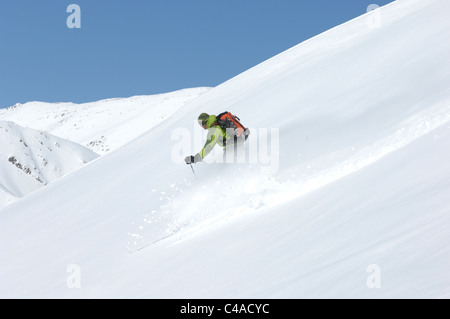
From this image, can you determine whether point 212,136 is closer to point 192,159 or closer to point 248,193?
point 192,159

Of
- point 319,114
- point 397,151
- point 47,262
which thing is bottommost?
point 47,262

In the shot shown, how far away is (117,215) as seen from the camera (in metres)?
9.09

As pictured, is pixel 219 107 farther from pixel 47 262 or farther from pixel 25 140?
pixel 25 140

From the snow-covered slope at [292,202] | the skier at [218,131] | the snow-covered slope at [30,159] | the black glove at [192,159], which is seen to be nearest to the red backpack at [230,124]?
the skier at [218,131]

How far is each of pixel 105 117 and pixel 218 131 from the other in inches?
3704

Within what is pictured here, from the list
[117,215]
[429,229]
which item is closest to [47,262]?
[117,215]

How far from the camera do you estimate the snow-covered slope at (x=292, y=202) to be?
460 cm

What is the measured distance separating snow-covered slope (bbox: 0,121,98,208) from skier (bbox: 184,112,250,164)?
3803cm

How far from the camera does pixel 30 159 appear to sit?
174ft

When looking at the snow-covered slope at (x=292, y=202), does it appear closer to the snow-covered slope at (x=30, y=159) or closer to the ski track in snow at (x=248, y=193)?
the ski track in snow at (x=248, y=193)

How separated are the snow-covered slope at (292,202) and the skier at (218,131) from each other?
444 mm

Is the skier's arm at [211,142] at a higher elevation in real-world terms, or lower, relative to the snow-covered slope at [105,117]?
lower

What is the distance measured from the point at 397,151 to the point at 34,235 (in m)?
6.14
